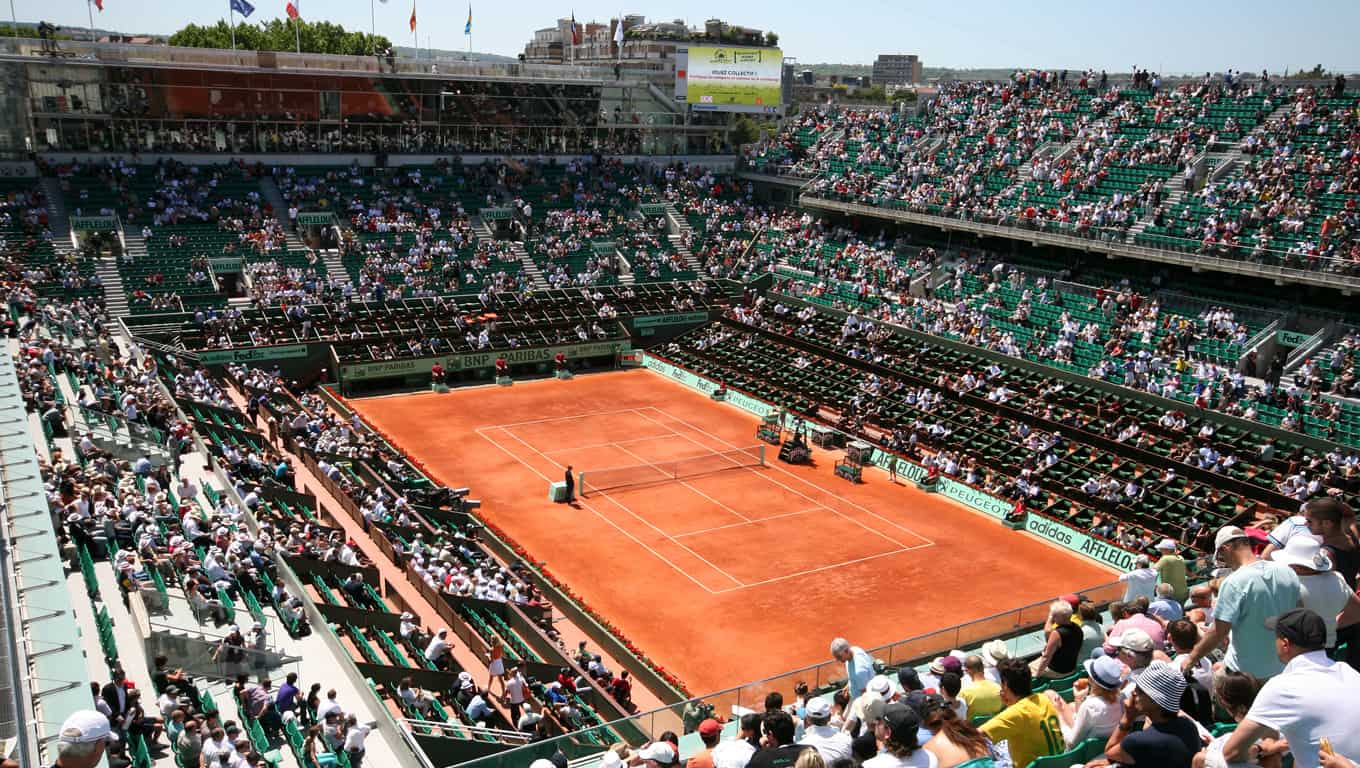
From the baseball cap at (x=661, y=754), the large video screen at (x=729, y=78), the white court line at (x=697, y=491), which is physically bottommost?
the white court line at (x=697, y=491)

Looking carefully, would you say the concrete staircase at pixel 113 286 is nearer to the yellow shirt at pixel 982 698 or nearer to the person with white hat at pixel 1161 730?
the yellow shirt at pixel 982 698

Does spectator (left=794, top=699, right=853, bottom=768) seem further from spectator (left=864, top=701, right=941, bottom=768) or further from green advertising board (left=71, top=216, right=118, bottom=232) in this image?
green advertising board (left=71, top=216, right=118, bottom=232)

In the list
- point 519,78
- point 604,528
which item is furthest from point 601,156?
point 604,528

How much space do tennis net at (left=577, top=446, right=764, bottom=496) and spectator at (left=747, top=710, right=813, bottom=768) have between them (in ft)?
89.0

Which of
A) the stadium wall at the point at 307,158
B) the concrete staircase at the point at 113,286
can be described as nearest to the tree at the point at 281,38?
the stadium wall at the point at 307,158

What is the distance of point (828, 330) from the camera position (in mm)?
50562

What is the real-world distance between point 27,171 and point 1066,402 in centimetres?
4852

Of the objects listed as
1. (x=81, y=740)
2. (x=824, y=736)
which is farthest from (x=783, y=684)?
(x=81, y=740)

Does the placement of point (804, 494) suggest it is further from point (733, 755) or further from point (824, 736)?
point (733, 755)

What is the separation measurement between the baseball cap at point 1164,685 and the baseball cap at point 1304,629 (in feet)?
2.38

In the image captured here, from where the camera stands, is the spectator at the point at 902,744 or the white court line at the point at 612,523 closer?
the spectator at the point at 902,744

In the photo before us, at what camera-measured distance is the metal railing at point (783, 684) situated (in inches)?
550

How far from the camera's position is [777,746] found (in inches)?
332

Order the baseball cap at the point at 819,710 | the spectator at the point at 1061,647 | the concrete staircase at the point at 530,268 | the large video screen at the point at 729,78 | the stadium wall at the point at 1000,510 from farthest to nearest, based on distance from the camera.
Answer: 1. the large video screen at the point at 729,78
2. the concrete staircase at the point at 530,268
3. the stadium wall at the point at 1000,510
4. the spectator at the point at 1061,647
5. the baseball cap at the point at 819,710
